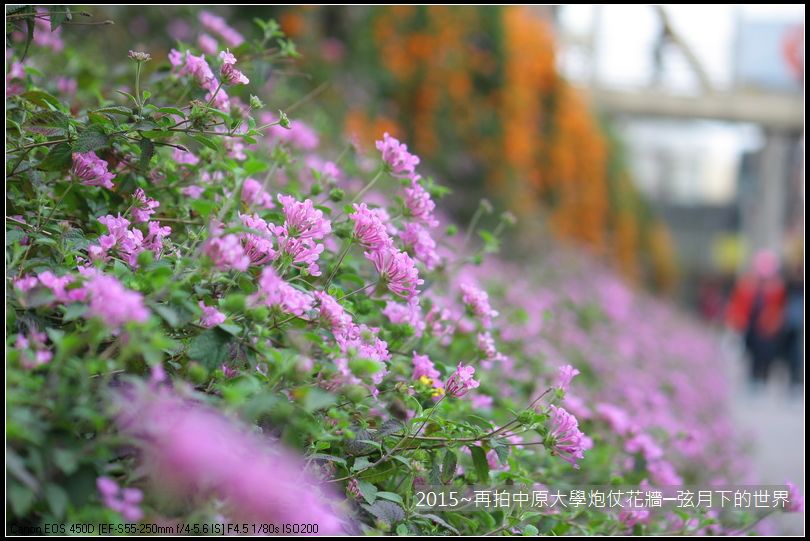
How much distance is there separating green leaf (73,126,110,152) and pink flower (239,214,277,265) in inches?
10.8

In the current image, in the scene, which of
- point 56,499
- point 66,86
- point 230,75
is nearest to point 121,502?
point 56,499

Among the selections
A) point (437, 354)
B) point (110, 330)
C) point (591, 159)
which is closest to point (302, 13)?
point (437, 354)

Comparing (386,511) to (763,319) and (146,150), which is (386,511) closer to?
(146,150)

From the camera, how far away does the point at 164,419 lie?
2.90 feet

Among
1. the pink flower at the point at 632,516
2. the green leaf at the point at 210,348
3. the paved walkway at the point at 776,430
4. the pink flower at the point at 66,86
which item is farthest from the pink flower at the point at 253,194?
the paved walkway at the point at 776,430

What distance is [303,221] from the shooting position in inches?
48.6

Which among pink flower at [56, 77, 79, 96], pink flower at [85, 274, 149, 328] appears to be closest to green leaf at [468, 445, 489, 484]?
pink flower at [85, 274, 149, 328]

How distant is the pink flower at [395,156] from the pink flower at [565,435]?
0.53m

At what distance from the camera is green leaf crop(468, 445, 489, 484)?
1.30 meters

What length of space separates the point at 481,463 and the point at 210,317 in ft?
1.70

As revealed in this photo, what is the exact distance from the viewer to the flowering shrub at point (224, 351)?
89cm

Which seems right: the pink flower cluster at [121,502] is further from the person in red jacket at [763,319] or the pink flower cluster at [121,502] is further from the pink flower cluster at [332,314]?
the person in red jacket at [763,319]

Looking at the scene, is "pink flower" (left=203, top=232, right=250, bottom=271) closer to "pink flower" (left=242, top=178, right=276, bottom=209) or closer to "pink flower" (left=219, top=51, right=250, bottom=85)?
"pink flower" (left=219, top=51, right=250, bottom=85)

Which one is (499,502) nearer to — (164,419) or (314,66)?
(164,419)
